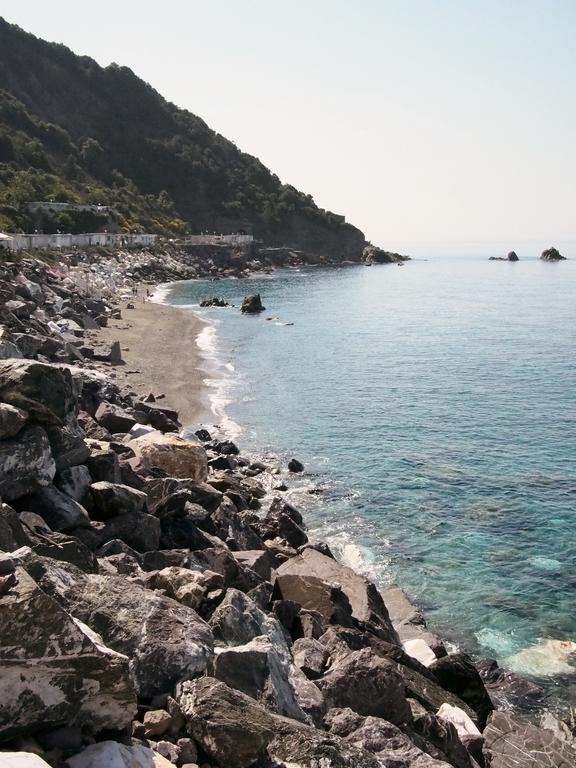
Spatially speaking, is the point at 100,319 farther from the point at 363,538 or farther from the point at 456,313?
the point at 456,313

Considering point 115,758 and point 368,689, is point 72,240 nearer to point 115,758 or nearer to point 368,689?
point 368,689

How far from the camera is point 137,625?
8633 mm

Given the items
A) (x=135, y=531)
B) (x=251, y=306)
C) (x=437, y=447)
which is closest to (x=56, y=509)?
(x=135, y=531)

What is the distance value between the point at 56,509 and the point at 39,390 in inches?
107

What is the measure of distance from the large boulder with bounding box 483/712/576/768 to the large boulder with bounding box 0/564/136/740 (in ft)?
25.6

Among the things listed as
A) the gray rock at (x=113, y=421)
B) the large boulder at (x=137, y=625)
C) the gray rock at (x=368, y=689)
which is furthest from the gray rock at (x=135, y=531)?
the gray rock at (x=113, y=421)

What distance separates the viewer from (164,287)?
108m

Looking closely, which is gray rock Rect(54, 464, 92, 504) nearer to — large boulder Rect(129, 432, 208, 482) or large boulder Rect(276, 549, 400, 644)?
large boulder Rect(276, 549, 400, 644)

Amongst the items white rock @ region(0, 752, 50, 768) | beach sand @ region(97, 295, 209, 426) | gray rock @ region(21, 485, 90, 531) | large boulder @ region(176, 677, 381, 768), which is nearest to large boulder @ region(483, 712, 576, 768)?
large boulder @ region(176, 677, 381, 768)

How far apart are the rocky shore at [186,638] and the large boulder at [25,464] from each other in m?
0.03

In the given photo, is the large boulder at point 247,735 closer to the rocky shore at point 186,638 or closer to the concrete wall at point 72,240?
the rocky shore at point 186,638

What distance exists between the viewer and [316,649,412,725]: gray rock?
10641mm

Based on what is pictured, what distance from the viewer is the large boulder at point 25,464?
12.3 metres

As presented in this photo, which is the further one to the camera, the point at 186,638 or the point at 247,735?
the point at 186,638
